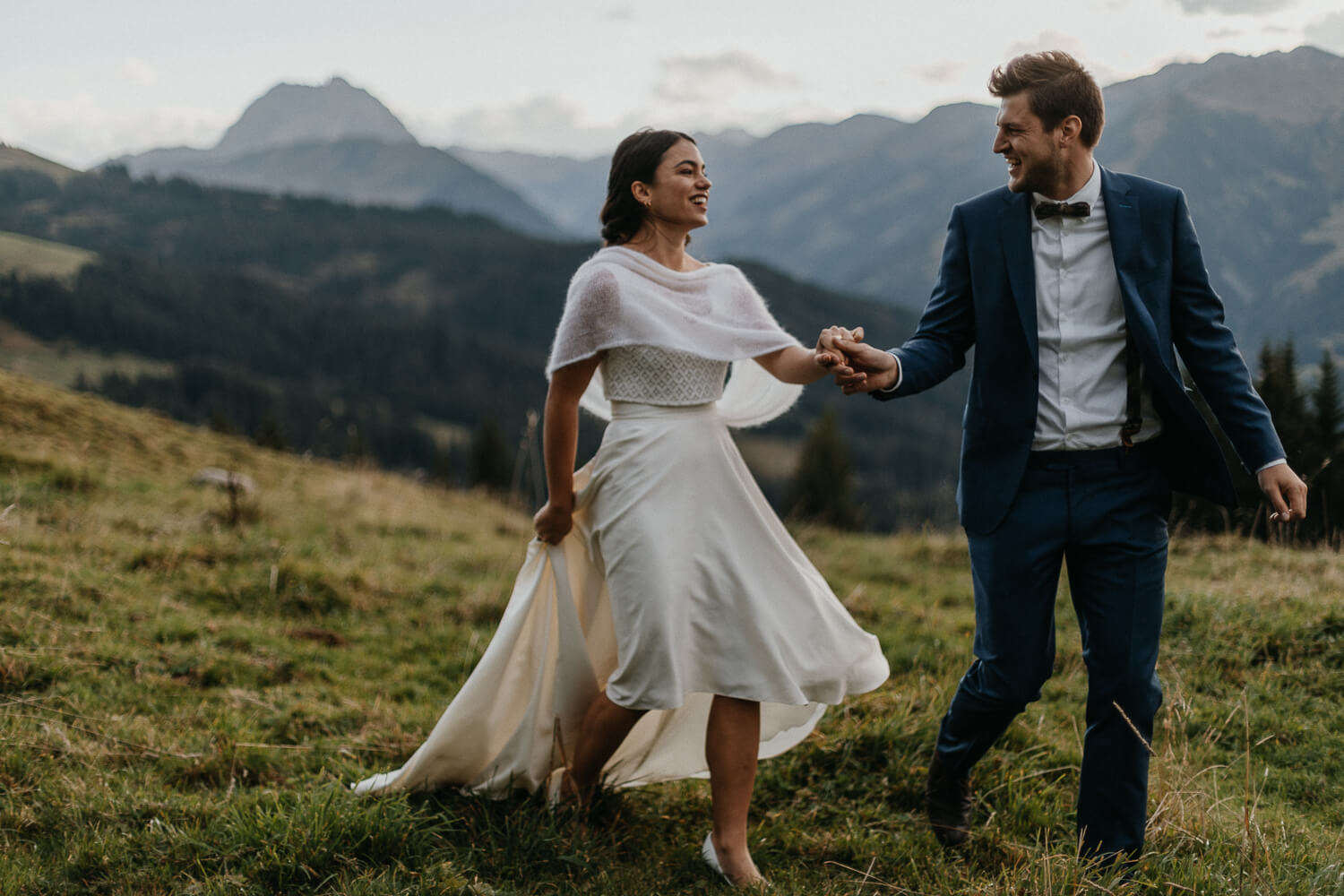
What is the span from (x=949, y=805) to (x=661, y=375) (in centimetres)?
190

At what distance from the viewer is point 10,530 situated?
6.77 metres

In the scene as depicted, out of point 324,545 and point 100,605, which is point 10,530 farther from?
point 324,545

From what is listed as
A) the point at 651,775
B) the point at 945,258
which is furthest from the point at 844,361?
the point at 651,775

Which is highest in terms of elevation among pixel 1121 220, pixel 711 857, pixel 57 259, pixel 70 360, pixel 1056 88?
pixel 57 259

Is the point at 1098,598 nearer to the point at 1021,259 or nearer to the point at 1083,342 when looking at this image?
the point at 1083,342

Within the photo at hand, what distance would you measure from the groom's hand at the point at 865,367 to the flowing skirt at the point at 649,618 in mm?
497

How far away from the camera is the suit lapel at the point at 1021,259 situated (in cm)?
311

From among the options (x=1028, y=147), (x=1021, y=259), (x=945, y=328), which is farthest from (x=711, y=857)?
(x=1028, y=147)

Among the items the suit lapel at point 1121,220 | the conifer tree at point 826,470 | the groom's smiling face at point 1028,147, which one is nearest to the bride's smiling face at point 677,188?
the groom's smiling face at point 1028,147

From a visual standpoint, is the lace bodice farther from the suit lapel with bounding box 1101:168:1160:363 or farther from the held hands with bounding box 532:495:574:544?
the suit lapel with bounding box 1101:168:1160:363

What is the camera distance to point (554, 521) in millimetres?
3594

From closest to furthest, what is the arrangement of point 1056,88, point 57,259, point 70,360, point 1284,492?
point 1284,492 < point 1056,88 < point 70,360 < point 57,259

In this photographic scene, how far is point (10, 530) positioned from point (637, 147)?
576 cm

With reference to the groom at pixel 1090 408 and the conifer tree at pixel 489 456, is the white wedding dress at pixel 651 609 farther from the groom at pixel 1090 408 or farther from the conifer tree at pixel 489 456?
the conifer tree at pixel 489 456
